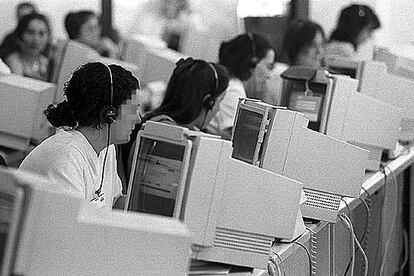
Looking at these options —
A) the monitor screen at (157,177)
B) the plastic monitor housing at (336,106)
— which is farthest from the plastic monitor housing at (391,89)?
the monitor screen at (157,177)

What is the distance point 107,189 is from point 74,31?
432 cm

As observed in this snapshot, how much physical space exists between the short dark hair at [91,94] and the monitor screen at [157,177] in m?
0.25

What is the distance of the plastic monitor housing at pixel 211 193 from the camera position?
248 cm

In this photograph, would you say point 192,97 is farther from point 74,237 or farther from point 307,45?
point 307,45

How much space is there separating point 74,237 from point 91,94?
3.32 feet

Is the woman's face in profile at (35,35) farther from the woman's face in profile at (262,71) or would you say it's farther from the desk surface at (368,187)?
the desk surface at (368,187)

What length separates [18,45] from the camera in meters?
6.13

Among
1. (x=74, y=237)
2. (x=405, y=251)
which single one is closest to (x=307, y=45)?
(x=405, y=251)

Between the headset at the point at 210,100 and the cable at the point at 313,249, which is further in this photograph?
the headset at the point at 210,100

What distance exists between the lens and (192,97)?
12.9 feet

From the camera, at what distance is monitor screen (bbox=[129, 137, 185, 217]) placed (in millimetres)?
2488

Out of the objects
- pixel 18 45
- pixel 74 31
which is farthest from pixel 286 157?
pixel 74 31

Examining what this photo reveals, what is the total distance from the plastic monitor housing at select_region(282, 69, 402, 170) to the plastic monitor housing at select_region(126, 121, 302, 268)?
4.00 ft

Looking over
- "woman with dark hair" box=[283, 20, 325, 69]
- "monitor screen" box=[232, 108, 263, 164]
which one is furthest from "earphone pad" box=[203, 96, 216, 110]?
"woman with dark hair" box=[283, 20, 325, 69]
